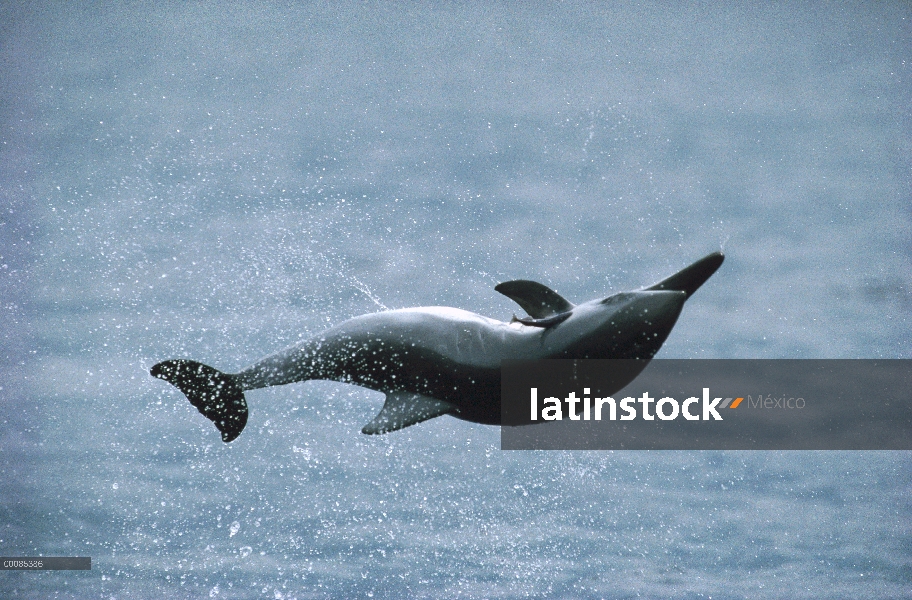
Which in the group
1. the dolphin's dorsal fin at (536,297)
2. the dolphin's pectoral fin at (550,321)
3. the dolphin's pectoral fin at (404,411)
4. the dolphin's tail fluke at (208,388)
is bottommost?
the dolphin's pectoral fin at (404,411)

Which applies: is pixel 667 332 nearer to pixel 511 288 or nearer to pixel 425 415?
pixel 511 288

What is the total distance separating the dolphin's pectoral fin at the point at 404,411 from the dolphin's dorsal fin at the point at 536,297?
177cm

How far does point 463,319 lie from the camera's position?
12.8m

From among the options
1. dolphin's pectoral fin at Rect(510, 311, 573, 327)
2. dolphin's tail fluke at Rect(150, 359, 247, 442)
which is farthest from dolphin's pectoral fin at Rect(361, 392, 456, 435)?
dolphin's tail fluke at Rect(150, 359, 247, 442)

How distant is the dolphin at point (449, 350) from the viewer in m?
11.5

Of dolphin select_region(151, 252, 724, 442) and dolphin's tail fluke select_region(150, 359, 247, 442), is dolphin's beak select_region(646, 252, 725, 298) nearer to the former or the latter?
dolphin select_region(151, 252, 724, 442)

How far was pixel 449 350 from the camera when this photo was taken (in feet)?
41.2

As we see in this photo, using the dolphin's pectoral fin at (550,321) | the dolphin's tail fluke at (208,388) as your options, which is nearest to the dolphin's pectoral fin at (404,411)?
the dolphin's pectoral fin at (550,321)

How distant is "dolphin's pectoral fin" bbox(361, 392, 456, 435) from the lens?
12.2 meters

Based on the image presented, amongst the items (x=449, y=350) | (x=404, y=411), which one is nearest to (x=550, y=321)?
(x=449, y=350)

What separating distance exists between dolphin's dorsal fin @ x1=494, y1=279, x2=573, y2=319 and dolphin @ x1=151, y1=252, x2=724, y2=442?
0.01 metres

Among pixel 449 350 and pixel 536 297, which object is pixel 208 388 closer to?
pixel 449 350

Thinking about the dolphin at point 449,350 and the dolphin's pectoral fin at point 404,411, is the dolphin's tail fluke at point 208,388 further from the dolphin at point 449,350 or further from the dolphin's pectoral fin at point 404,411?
the dolphin's pectoral fin at point 404,411

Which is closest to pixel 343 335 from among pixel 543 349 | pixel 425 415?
pixel 425 415
